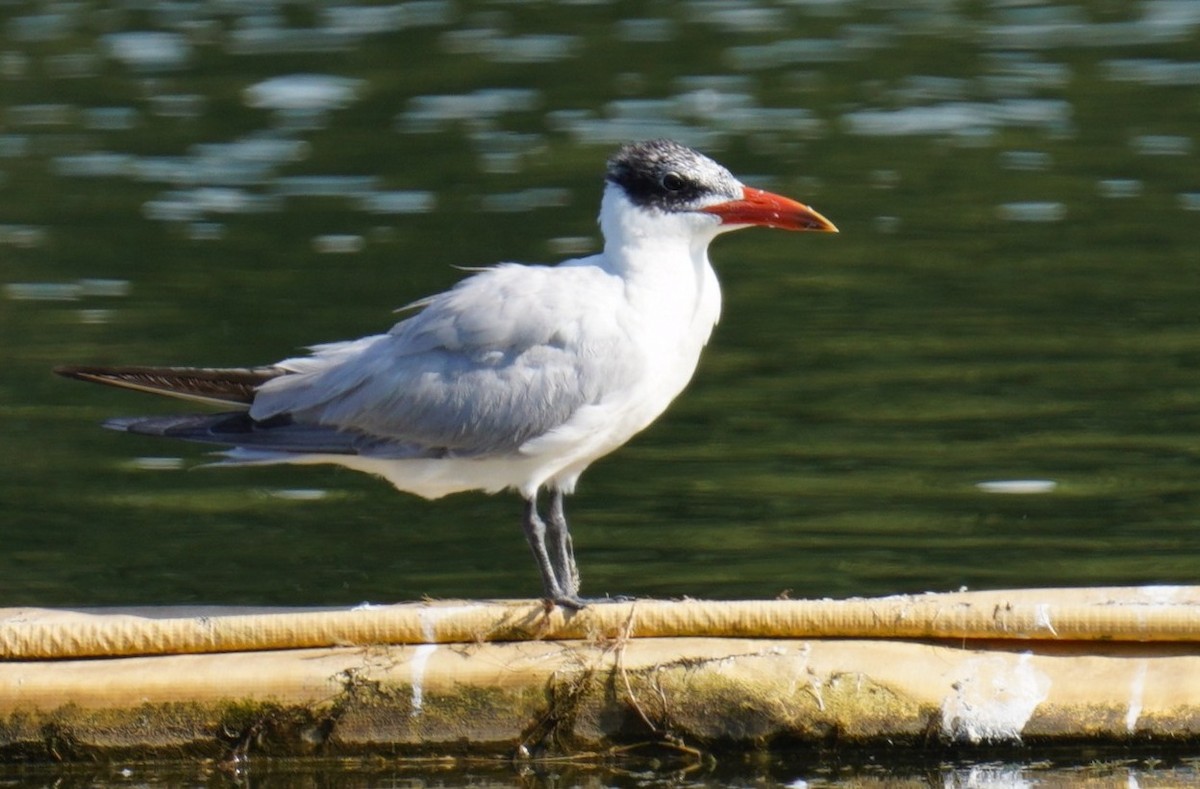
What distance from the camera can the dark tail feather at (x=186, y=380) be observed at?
6.02m

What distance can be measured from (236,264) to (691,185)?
20.4ft

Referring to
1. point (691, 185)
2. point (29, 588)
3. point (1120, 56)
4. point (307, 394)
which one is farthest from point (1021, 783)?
point (1120, 56)

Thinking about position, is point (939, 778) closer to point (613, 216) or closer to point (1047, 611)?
point (1047, 611)

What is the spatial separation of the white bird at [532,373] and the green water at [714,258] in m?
1.27

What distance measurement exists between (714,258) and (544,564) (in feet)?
19.5

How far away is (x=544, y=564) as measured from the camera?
5980mm

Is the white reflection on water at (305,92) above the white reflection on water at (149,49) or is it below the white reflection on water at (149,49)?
below

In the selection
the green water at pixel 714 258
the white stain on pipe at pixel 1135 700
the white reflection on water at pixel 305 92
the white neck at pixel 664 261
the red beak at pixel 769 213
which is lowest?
the green water at pixel 714 258

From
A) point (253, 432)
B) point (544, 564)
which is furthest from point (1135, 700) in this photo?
point (253, 432)

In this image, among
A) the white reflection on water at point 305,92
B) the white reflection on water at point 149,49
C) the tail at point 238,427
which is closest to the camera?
the tail at point 238,427

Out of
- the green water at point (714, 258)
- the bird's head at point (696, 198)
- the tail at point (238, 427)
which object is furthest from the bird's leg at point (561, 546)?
the green water at point (714, 258)

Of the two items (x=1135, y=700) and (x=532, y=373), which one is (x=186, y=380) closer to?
(x=532, y=373)

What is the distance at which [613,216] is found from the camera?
6.07 metres

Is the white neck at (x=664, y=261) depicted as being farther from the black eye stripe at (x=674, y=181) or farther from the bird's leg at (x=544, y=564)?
the bird's leg at (x=544, y=564)
